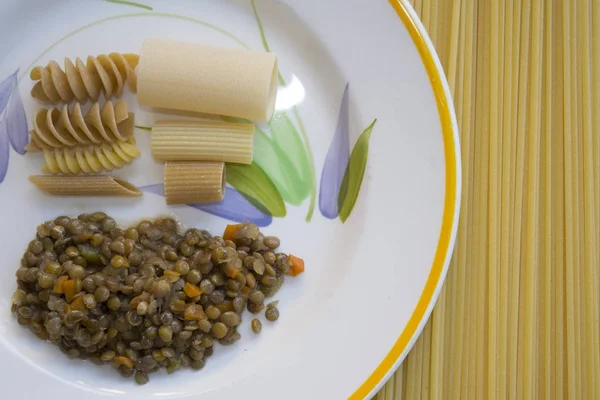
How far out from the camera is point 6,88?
6.26 feet

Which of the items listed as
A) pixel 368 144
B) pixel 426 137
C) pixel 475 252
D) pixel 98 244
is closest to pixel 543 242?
pixel 475 252

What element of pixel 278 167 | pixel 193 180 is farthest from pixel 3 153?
pixel 278 167

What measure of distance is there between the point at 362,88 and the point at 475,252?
675 mm

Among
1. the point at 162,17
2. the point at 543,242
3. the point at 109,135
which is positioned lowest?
the point at 543,242

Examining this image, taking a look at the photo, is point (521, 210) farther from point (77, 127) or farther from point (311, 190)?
point (77, 127)

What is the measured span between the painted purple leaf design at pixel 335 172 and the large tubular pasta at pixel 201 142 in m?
0.27

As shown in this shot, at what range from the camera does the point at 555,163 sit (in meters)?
1.97

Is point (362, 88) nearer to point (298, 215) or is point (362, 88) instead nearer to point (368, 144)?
point (368, 144)

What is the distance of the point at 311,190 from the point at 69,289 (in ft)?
2.72

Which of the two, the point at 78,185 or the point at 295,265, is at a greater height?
the point at 78,185

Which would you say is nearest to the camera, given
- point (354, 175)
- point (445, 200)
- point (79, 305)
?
point (79, 305)

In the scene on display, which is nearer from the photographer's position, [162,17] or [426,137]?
[426,137]

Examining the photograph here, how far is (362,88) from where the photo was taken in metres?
1.90

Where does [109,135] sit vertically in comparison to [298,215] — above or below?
above
